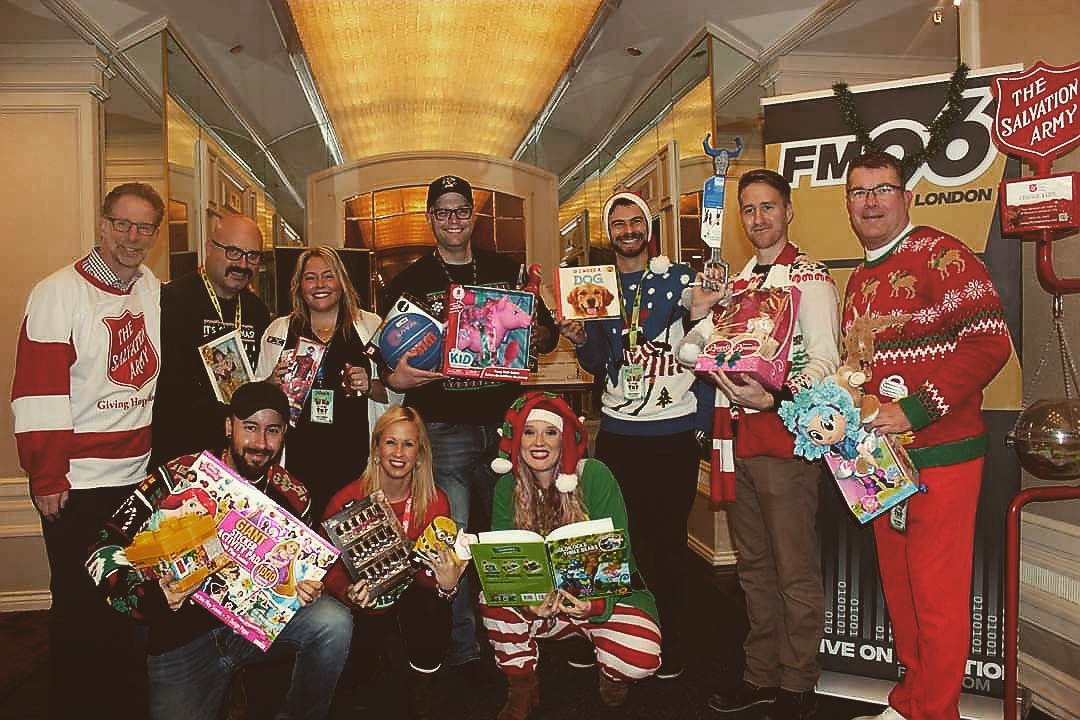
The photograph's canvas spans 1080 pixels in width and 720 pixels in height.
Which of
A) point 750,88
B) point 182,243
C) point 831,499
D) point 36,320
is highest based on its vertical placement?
point 750,88

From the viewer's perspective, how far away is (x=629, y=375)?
111 inches

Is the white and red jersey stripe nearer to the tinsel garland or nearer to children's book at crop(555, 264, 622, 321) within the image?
children's book at crop(555, 264, 622, 321)

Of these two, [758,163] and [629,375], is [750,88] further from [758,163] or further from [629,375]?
[629,375]

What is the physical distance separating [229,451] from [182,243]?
7.62 ft

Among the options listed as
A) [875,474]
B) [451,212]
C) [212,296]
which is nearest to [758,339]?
[875,474]

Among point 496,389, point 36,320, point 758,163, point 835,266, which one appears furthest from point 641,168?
point 36,320

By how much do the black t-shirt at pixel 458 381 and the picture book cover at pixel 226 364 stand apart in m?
0.59

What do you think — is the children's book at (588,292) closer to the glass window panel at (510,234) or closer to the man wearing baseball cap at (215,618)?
the man wearing baseball cap at (215,618)

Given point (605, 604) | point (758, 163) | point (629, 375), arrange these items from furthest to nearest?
point (758, 163) < point (629, 375) < point (605, 604)

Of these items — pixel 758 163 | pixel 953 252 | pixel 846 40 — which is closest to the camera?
pixel 953 252

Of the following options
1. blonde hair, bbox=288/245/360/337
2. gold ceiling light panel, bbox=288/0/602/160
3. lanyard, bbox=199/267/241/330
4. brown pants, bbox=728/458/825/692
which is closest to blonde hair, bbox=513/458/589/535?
brown pants, bbox=728/458/825/692

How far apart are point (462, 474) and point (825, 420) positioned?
1.39 m

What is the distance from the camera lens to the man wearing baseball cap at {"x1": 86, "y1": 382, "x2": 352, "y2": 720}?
2064mm

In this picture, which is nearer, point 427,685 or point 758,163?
point 427,685
